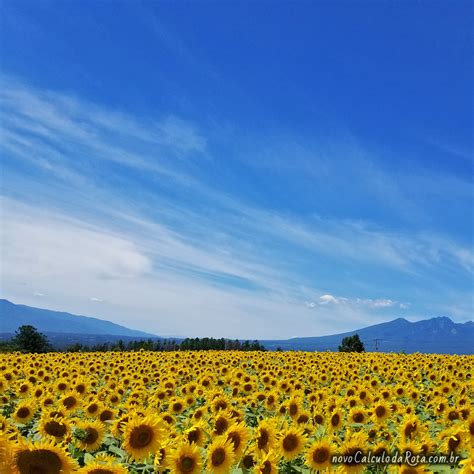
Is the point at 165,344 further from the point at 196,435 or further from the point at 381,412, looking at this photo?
the point at 196,435

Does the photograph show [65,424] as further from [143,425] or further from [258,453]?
[258,453]

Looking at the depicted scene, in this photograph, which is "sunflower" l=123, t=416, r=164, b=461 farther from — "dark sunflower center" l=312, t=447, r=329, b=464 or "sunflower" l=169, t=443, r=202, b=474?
"dark sunflower center" l=312, t=447, r=329, b=464

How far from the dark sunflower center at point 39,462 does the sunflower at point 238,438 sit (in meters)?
2.04

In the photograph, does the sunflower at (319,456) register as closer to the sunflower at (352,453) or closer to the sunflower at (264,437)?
the sunflower at (352,453)

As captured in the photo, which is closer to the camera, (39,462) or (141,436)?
(39,462)

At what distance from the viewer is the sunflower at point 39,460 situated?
410 cm

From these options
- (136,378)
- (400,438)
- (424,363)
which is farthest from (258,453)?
(424,363)

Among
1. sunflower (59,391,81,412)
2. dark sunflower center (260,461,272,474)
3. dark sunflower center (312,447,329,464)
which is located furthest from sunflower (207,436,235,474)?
sunflower (59,391,81,412)

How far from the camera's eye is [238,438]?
583 cm

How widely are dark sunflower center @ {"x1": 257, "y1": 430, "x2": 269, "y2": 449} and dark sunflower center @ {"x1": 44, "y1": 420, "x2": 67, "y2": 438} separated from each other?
2.87 metres

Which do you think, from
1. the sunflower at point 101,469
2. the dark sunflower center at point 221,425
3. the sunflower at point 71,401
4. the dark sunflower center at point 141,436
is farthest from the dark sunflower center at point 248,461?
the sunflower at point 71,401

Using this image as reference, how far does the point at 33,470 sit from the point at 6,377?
1113 centimetres

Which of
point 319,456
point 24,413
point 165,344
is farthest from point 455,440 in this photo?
point 165,344

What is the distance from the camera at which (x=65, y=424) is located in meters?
7.02
